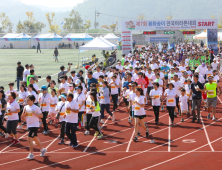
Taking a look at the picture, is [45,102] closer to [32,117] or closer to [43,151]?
[32,117]

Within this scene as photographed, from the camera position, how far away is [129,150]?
9.00 meters

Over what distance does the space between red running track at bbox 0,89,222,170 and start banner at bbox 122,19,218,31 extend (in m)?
23.9

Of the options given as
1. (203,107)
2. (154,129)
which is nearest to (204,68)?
(203,107)

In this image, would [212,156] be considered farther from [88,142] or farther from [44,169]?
[44,169]

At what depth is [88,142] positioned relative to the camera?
32.3 ft

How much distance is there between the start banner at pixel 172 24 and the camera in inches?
1325

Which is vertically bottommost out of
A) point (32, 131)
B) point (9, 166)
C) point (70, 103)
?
point (9, 166)

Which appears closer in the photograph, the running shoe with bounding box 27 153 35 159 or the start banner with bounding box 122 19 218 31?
the running shoe with bounding box 27 153 35 159

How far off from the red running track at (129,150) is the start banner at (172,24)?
23.9m

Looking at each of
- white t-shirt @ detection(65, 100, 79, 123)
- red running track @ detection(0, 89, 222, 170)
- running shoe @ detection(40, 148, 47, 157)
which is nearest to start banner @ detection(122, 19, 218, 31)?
red running track @ detection(0, 89, 222, 170)

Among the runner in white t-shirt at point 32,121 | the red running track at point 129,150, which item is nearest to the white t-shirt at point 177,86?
the red running track at point 129,150

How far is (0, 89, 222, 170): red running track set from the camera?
7945 mm

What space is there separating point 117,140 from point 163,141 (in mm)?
1496

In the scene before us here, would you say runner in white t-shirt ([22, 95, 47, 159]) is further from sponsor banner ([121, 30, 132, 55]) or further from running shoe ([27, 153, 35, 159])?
sponsor banner ([121, 30, 132, 55])
